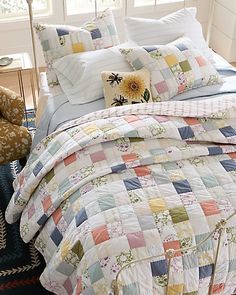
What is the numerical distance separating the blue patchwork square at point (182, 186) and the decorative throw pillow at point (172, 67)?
2.27 ft

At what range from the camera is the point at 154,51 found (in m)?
2.53

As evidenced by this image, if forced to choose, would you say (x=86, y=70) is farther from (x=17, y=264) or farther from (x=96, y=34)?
(x=17, y=264)

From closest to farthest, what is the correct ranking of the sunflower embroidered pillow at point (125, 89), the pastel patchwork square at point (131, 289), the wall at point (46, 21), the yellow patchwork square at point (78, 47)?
the pastel patchwork square at point (131, 289) → the sunflower embroidered pillow at point (125, 89) → the yellow patchwork square at point (78, 47) → the wall at point (46, 21)

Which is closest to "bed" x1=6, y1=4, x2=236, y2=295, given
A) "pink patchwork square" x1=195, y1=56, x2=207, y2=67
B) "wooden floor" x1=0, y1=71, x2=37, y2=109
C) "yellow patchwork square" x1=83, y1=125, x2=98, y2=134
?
"yellow patchwork square" x1=83, y1=125, x2=98, y2=134

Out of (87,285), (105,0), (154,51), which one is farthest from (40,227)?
(105,0)

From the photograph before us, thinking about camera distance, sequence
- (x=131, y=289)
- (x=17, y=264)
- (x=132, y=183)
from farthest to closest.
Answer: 1. (x=17, y=264)
2. (x=132, y=183)
3. (x=131, y=289)

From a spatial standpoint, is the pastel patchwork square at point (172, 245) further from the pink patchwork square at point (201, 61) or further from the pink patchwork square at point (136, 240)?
the pink patchwork square at point (201, 61)

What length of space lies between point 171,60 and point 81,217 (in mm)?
1098

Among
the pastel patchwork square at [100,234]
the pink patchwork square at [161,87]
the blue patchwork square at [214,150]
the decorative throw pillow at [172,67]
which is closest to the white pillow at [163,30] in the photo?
the decorative throw pillow at [172,67]

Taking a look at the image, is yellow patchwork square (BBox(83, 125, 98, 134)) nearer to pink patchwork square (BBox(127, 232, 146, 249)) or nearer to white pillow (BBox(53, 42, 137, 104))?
white pillow (BBox(53, 42, 137, 104))

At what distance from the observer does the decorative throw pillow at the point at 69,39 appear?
2.61 metres

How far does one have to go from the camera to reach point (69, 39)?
8.61 feet

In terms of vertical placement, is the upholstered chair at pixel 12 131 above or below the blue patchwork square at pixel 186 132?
below

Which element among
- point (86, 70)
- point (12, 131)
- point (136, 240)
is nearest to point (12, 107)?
point (12, 131)
